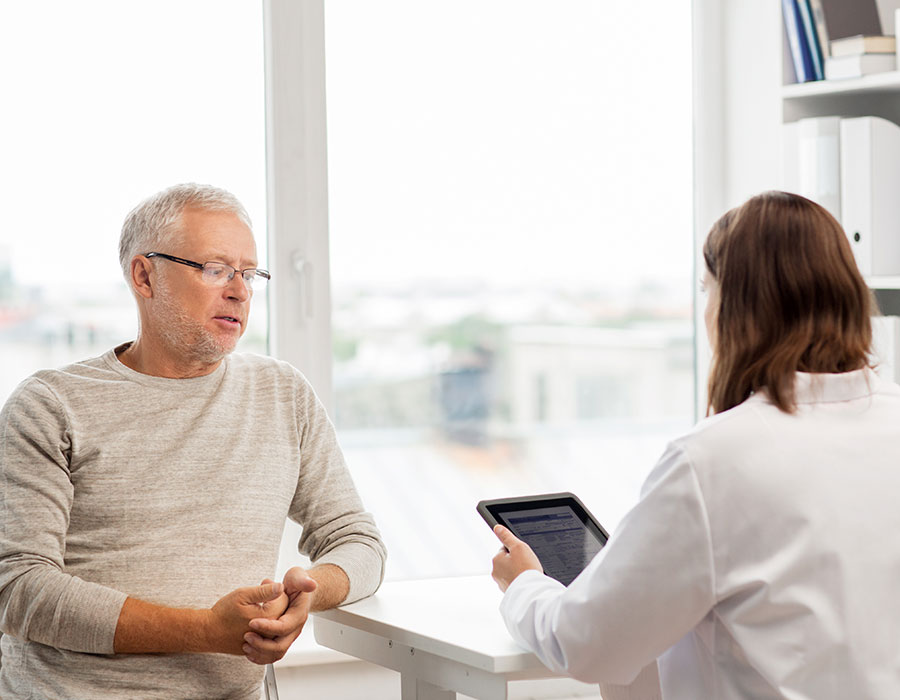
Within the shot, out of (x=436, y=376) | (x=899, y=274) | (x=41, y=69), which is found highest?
(x=41, y=69)

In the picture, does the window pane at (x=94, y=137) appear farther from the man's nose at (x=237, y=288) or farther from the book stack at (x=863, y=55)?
the book stack at (x=863, y=55)

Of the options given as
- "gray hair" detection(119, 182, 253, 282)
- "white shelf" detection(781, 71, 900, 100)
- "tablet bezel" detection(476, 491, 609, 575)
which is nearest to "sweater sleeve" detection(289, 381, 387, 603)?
"tablet bezel" detection(476, 491, 609, 575)

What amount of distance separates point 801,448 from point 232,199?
1.14 metres

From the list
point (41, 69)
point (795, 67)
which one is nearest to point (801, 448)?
point (795, 67)

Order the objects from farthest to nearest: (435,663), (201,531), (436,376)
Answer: (436,376)
(201,531)
(435,663)

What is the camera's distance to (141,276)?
1929 mm

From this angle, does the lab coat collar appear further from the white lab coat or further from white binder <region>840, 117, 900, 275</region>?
white binder <region>840, 117, 900, 275</region>

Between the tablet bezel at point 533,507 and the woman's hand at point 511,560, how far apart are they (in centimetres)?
5

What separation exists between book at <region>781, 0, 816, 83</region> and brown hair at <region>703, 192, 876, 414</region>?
4.71 feet

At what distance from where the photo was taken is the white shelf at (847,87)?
247 centimetres

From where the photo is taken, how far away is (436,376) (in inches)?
Result: 107

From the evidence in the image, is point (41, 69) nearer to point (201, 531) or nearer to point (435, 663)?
point (201, 531)

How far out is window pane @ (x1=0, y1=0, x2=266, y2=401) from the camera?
93.4 inches

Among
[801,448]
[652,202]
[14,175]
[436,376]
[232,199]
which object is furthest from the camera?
[652,202]
